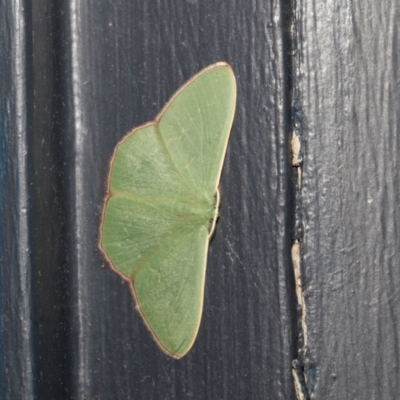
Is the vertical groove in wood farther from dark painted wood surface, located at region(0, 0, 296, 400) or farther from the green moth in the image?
the green moth

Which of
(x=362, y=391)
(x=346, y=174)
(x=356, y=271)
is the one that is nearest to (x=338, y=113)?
(x=346, y=174)

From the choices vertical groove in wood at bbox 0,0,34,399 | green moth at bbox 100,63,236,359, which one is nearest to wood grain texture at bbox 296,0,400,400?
green moth at bbox 100,63,236,359

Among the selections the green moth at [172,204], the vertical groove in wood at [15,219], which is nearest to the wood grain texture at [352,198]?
the green moth at [172,204]

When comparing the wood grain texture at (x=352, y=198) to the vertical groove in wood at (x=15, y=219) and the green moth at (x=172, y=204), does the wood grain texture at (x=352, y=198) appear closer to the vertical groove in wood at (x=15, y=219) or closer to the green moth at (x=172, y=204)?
the green moth at (x=172, y=204)

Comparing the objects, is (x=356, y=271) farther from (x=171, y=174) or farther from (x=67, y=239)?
(x=67, y=239)

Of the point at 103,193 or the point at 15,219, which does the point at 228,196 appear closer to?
the point at 103,193
